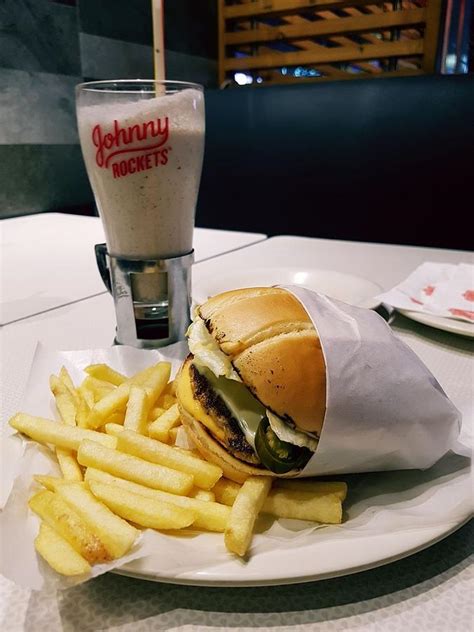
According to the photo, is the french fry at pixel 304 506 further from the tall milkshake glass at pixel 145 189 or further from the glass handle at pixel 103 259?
the glass handle at pixel 103 259

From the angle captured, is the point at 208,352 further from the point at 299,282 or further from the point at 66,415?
the point at 299,282

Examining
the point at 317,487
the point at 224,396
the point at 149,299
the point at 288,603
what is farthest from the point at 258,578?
the point at 149,299

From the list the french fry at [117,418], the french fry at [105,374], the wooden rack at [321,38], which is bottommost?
the french fry at [117,418]

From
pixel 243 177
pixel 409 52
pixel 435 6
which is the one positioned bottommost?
pixel 243 177

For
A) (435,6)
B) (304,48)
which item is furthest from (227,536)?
(304,48)

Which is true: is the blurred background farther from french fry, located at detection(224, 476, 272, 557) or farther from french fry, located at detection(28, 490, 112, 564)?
french fry, located at detection(28, 490, 112, 564)

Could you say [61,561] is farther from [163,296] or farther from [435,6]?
[435,6]

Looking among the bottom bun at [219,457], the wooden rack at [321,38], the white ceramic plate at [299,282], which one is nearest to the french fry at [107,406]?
the bottom bun at [219,457]
